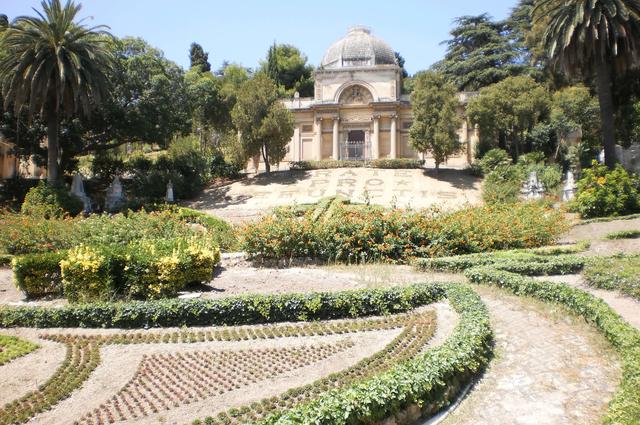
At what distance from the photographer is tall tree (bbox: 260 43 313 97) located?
195 feet

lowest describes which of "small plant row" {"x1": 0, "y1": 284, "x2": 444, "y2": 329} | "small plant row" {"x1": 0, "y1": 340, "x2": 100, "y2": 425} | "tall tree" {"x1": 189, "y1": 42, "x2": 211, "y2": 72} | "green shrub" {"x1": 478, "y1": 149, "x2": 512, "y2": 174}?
"small plant row" {"x1": 0, "y1": 340, "x2": 100, "y2": 425}

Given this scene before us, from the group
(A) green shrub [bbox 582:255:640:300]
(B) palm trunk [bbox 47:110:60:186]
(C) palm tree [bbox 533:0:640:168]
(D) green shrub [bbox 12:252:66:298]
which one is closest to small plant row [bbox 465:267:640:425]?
(A) green shrub [bbox 582:255:640:300]

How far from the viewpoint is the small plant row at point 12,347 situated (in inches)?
307

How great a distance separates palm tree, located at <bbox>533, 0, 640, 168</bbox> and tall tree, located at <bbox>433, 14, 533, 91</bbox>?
49.6 ft

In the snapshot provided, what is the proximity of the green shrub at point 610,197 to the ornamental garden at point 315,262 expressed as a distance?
9 cm

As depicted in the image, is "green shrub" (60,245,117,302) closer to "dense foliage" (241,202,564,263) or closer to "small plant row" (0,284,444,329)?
"small plant row" (0,284,444,329)

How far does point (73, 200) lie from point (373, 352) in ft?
72.3

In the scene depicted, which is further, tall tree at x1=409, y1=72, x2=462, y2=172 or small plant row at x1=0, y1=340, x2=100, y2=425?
tall tree at x1=409, y1=72, x2=462, y2=172

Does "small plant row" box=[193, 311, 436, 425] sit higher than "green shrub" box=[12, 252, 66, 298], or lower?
lower

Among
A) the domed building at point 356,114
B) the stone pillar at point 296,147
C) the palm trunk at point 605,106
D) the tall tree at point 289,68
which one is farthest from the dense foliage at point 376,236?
the tall tree at point 289,68

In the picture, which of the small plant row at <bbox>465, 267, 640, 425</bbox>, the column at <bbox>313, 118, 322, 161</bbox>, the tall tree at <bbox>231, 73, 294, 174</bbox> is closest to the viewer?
the small plant row at <bbox>465, 267, 640, 425</bbox>

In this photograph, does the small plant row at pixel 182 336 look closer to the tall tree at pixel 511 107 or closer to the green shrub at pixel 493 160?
the green shrub at pixel 493 160

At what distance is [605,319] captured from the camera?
745 centimetres

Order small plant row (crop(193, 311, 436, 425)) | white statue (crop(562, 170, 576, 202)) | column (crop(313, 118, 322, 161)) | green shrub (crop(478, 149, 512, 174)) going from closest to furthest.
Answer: small plant row (crop(193, 311, 436, 425)), white statue (crop(562, 170, 576, 202)), green shrub (crop(478, 149, 512, 174)), column (crop(313, 118, 322, 161))
